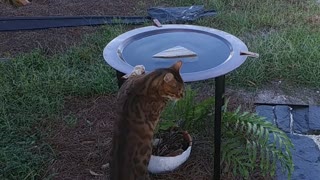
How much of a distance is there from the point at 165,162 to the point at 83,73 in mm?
1386

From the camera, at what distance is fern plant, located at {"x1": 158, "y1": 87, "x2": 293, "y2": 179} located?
240 cm

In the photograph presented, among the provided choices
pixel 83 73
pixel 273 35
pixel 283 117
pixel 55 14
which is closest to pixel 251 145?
pixel 283 117

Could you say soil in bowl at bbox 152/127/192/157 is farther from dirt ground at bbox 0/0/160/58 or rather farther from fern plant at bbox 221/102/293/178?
dirt ground at bbox 0/0/160/58

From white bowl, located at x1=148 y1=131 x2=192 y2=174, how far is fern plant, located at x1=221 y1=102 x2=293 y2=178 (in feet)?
0.71

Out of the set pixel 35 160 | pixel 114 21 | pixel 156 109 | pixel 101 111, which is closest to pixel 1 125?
pixel 35 160

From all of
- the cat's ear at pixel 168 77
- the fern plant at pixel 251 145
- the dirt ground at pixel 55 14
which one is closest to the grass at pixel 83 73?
the dirt ground at pixel 55 14

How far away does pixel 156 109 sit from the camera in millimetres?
1943

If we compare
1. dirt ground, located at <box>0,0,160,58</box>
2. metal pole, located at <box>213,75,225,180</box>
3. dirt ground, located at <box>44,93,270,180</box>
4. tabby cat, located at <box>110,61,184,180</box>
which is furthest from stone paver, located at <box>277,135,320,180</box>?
dirt ground, located at <box>0,0,160,58</box>

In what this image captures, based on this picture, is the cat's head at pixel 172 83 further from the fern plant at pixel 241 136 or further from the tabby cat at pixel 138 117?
the fern plant at pixel 241 136

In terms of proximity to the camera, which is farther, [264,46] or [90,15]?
[90,15]

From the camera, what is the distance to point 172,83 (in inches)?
74.9

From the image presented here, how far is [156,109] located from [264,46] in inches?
83.5

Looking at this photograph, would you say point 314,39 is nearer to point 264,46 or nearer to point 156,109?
point 264,46

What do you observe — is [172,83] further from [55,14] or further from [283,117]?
[55,14]
